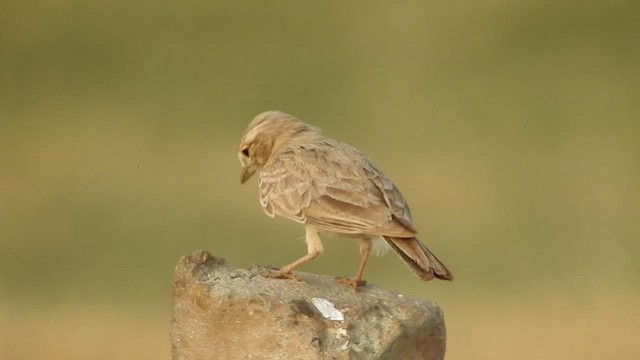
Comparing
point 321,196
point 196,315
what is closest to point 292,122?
point 321,196

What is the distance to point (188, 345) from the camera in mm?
5289

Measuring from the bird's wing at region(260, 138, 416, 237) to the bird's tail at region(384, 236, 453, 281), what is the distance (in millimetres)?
58

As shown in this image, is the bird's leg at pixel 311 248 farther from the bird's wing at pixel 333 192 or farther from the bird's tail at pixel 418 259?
the bird's tail at pixel 418 259

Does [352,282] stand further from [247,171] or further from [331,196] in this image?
[247,171]

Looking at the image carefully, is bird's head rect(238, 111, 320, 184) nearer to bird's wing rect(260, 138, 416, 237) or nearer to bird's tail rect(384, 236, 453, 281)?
bird's wing rect(260, 138, 416, 237)

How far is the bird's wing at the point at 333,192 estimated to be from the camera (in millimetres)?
5270

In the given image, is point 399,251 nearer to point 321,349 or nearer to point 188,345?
point 321,349

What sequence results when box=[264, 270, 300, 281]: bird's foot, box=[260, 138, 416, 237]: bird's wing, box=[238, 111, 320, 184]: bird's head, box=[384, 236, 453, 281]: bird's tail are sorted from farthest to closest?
box=[238, 111, 320, 184]: bird's head < box=[264, 270, 300, 281]: bird's foot < box=[260, 138, 416, 237]: bird's wing < box=[384, 236, 453, 281]: bird's tail

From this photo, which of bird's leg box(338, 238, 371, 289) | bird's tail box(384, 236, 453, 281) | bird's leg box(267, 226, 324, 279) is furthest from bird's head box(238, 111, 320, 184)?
bird's tail box(384, 236, 453, 281)

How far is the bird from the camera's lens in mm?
5242

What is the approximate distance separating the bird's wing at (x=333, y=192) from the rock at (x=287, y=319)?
282 mm

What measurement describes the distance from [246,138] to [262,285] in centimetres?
91

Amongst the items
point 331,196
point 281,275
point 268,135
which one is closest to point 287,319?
point 281,275

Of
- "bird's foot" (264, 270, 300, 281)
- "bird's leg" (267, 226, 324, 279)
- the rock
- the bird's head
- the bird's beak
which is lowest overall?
the rock
